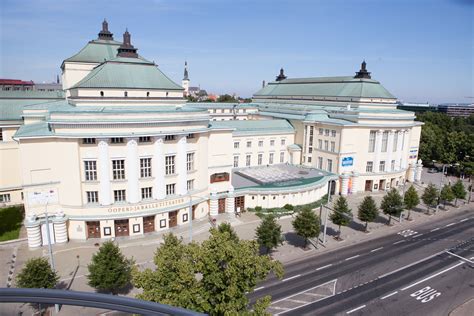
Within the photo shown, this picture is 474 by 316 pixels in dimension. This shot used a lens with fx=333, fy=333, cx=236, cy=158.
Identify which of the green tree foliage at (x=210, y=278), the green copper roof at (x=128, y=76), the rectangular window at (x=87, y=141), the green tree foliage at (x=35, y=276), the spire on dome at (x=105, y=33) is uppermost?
the spire on dome at (x=105, y=33)

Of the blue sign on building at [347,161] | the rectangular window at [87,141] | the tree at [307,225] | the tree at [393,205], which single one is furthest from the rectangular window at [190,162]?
the blue sign on building at [347,161]

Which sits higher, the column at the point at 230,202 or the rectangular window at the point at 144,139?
the rectangular window at the point at 144,139

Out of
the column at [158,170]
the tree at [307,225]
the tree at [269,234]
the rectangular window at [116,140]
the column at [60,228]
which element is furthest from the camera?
the column at [158,170]

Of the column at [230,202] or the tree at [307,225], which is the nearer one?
the tree at [307,225]

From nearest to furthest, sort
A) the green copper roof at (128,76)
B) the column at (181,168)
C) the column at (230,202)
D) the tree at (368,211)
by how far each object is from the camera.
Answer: the green copper roof at (128,76) < the column at (181,168) < the tree at (368,211) < the column at (230,202)

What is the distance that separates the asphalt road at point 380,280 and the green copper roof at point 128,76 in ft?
97.9

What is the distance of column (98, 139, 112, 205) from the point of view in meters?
39.5

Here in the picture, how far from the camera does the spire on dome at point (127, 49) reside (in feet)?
161

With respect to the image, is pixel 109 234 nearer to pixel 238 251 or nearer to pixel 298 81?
pixel 238 251

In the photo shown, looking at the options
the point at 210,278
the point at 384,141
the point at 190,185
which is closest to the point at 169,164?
the point at 190,185

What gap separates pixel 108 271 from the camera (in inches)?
1089

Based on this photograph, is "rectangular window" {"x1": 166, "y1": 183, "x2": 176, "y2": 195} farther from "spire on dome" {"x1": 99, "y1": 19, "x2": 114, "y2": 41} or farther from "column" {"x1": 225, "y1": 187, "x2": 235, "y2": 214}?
"spire on dome" {"x1": 99, "y1": 19, "x2": 114, "y2": 41}

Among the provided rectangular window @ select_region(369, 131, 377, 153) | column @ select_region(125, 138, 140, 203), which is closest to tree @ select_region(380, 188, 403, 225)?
rectangular window @ select_region(369, 131, 377, 153)

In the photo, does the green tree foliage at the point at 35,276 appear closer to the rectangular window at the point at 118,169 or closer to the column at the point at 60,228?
the column at the point at 60,228
